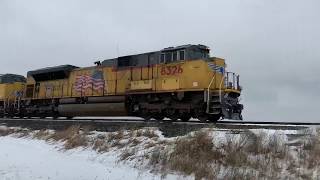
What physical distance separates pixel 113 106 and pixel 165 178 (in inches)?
425

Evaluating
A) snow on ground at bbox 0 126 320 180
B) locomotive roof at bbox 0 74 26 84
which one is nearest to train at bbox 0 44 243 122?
snow on ground at bbox 0 126 320 180

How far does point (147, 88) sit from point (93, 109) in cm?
390

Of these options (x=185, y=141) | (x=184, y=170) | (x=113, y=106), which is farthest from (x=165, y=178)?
(x=113, y=106)

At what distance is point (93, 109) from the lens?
21109mm

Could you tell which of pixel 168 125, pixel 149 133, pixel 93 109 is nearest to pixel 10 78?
pixel 93 109

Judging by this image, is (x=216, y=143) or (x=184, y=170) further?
(x=216, y=143)

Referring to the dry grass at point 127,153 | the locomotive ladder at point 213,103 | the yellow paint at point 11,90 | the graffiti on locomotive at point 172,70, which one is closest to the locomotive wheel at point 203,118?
the locomotive ladder at point 213,103

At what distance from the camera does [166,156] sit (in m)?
10.4

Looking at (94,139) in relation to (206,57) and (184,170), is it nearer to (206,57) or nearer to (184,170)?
(184,170)

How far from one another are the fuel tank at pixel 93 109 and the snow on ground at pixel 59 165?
5164mm

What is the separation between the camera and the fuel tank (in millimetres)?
19656

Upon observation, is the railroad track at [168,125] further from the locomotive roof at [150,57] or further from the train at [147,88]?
the locomotive roof at [150,57]

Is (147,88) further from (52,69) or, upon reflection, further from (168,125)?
(52,69)

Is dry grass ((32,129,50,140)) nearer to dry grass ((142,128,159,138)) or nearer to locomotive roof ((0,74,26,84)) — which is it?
dry grass ((142,128,159,138))
